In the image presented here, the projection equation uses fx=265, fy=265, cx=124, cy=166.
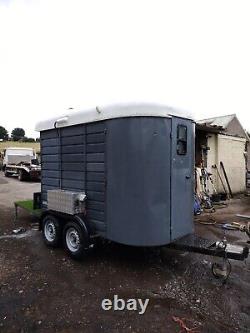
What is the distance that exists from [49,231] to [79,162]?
1829 mm

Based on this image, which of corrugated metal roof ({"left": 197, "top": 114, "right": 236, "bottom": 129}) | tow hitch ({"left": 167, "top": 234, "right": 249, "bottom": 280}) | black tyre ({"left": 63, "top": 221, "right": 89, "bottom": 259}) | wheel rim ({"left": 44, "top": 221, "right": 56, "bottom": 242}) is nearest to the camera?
tow hitch ({"left": 167, "top": 234, "right": 249, "bottom": 280})

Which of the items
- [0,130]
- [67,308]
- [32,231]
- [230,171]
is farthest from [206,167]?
[0,130]

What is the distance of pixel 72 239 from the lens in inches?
207

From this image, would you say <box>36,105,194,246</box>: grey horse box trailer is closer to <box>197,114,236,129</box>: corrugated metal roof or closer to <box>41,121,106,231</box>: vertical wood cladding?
<box>41,121,106,231</box>: vertical wood cladding

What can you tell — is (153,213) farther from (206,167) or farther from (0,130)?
(0,130)

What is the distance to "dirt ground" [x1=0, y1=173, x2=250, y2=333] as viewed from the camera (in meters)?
3.30

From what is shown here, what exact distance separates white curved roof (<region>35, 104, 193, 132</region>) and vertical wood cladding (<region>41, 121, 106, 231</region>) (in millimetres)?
120

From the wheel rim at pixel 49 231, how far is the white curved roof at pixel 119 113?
2.18 metres

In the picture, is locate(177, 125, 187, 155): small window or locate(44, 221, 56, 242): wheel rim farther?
locate(44, 221, 56, 242): wheel rim

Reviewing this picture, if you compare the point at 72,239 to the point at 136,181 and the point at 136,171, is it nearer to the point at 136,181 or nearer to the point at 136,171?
the point at 136,181

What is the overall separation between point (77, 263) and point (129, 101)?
3115 millimetres

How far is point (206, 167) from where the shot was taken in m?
12.9

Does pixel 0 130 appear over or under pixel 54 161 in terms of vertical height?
over

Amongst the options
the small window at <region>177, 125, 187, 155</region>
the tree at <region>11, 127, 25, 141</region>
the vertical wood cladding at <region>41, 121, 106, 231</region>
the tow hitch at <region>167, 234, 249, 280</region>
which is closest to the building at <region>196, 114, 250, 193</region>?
the small window at <region>177, 125, 187, 155</region>
